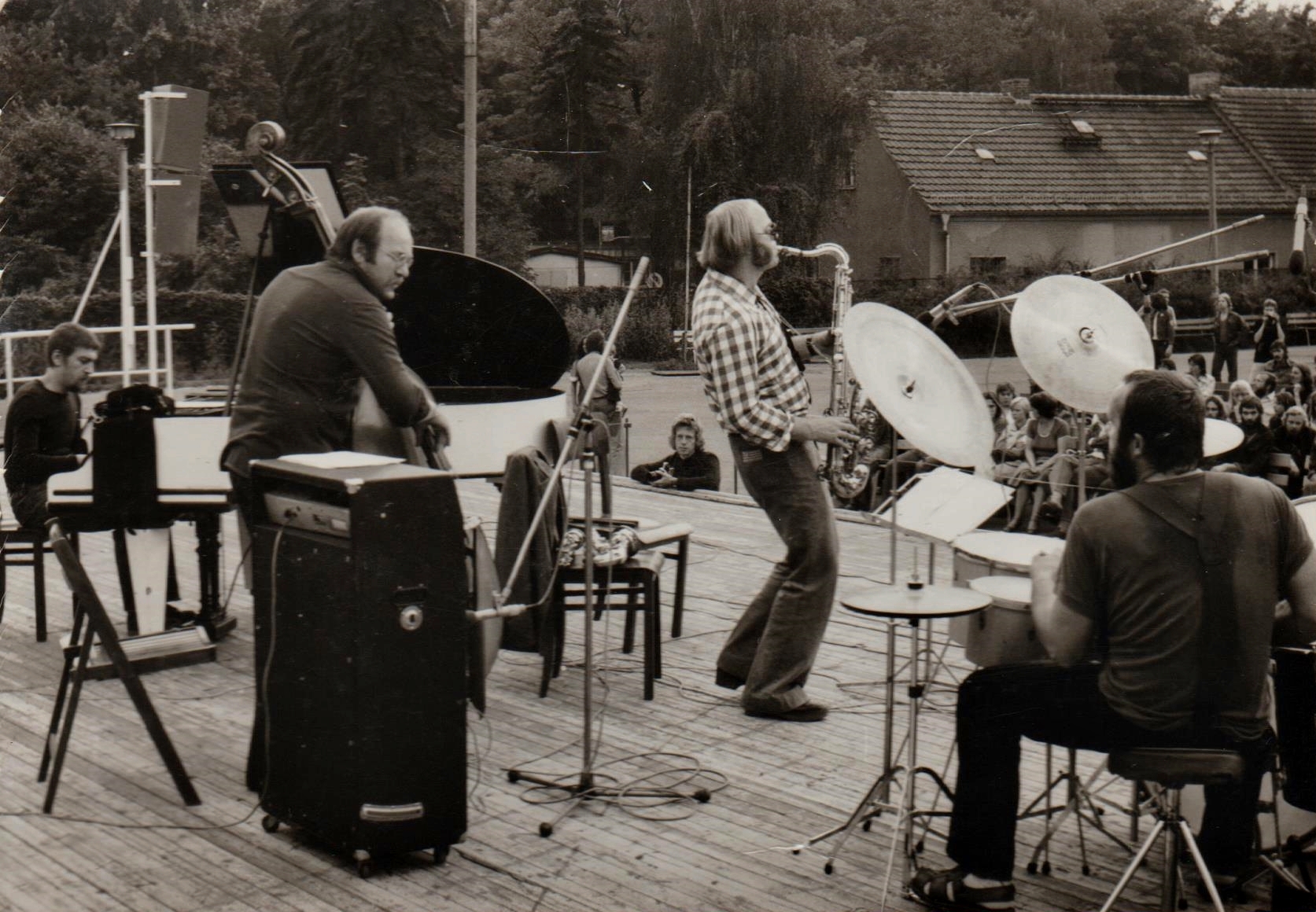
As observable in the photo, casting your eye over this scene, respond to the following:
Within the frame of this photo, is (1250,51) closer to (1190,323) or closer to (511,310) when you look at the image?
(1190,323)

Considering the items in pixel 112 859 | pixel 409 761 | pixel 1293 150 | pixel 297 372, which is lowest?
pixel 112 859

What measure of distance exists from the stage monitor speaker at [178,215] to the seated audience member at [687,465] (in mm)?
3960

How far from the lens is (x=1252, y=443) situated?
970cm

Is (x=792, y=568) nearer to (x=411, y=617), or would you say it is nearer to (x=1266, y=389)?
(x=411, y=617)

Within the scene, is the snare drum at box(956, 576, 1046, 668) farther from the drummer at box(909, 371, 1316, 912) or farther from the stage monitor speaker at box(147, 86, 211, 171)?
the stage monitor speaker at box(147, 86, 211, 171)

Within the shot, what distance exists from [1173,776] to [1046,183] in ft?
113

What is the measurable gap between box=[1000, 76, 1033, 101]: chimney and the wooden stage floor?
34.2 m

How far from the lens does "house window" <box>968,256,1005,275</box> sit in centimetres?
3453

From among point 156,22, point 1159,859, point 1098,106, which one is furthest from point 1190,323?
point 1159,859

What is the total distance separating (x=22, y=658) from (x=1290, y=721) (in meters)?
4.74

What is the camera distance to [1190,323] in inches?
1217

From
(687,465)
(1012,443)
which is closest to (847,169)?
(1012,443)

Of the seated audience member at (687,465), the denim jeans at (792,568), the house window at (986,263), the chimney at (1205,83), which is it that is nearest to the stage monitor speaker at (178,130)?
the denim jeans at (792,568)

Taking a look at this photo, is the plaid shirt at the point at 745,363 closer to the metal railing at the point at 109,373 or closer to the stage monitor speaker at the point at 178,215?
the metal railing at the point at 109,373
